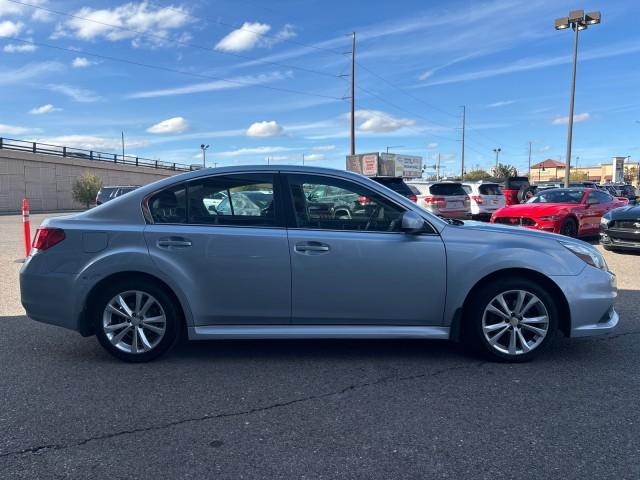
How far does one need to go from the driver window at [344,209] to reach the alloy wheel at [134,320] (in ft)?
4.63

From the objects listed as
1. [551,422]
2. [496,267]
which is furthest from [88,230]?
[551,422]

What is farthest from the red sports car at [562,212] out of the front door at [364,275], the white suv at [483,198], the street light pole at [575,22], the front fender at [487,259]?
the street light pole at [575,22]

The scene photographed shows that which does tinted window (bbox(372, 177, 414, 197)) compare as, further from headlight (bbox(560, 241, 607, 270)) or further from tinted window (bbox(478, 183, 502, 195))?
headlight (bbox(560, 241, 607, 270))

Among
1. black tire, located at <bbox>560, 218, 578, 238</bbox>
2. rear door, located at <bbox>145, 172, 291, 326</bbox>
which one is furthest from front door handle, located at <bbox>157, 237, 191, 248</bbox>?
black tire, located at <bbox>560, 218, 578, 238</bbox>

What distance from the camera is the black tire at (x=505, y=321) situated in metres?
4.23

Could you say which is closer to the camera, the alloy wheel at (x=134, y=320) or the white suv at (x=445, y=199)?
the alloy wheel at (x=134, y=320)

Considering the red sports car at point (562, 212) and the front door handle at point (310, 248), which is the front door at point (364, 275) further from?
the red sports car at point (562, 212)

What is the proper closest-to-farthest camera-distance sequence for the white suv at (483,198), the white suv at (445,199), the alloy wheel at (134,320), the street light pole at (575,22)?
1. the alloy wheel at (134,320)
2. the white suv at (445,199)
3. the white suv at (483,198)
4. the street light pole at (575,22)

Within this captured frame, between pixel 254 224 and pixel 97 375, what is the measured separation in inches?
69.0

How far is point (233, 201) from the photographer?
14.4 feet

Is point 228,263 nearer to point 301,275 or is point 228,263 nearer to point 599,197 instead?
point 301,275

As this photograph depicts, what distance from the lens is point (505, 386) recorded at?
3875 mm

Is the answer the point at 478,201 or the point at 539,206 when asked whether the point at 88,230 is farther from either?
the point at 478,201

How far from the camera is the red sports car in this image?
38.4 feet
